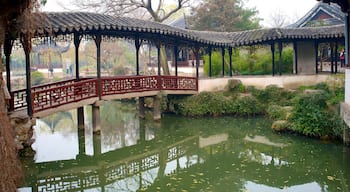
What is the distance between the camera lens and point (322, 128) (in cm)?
1085

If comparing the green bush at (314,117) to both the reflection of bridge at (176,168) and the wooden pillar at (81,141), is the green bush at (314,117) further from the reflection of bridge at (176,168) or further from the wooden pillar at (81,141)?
the wooden pillar at (81,141)

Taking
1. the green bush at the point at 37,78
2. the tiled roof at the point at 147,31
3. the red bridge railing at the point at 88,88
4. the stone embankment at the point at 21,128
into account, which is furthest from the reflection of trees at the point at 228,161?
the green bush at the point at 37,78

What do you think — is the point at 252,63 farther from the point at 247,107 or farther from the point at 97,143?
the point at 97,143

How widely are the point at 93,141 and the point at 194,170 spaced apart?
4311 mm

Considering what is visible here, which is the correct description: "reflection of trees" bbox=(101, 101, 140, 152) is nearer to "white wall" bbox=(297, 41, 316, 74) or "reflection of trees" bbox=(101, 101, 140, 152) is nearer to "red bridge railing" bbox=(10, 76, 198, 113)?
"red bridge railing" bbox=(10, 76, 198, 113)

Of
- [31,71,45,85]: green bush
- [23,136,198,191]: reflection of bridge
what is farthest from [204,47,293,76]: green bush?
[31,71,45,85]: green bush

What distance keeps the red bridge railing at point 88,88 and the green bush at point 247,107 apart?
6.15 feet

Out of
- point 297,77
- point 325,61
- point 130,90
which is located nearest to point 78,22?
point 130,90

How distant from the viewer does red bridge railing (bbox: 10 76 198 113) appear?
33.9 feet

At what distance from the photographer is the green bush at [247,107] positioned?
51.2 ft

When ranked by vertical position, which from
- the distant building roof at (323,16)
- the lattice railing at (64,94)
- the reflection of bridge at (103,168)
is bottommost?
the reflection of bridge at (103,168)

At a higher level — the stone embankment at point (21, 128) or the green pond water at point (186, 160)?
the stone embankment at point (21, 128)

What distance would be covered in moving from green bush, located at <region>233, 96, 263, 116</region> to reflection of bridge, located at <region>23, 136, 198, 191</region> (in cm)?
474

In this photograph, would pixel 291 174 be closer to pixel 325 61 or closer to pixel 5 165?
pixel 5 165
